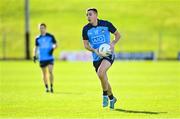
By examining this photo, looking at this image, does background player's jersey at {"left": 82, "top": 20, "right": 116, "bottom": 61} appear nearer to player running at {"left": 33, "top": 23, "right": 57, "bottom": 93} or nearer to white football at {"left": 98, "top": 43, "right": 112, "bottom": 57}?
white football at {"left": 98, "top": 43, "right": 112, "bottom": 57}

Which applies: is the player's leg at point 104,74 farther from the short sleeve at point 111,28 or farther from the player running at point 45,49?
the player running at point 45,49

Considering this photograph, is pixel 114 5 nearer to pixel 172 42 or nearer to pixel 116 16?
pixel 116 16

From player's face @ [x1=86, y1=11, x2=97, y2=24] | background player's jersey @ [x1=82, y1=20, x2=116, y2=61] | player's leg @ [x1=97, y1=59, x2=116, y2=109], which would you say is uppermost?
player's face @ [x1=86, y1=11, x2=97, y2=24]

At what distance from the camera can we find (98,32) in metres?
15.7

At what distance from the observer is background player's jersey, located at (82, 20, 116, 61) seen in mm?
15719

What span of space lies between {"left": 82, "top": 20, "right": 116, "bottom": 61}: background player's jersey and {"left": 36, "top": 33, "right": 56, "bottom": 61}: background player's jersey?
7.05m

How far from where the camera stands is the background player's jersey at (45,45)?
22781 mm

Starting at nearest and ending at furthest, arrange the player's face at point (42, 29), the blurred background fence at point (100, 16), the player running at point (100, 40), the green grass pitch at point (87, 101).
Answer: the green grass pitch at point (87, 101), the player running at point (100, 40), the player's face at point (42, 29), the blurred background fence at point (100, 16)

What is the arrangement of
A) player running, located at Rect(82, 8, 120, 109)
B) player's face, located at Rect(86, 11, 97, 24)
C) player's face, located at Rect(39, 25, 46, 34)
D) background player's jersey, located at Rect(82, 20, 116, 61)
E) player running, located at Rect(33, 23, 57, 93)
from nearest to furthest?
player's face, located at Rect(86, 11, 97, 24) < player running, located at Rect(82, 8, 120, 109) < background player's jersey, located at Rect(82, 20, 116, 61) < player's face, located at Rect(39, 25, 46, 34) < player running, located at Rect(33, 23, 57, 93)

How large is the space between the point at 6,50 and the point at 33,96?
4237cm

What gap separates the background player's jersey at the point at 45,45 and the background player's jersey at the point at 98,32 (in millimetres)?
7051

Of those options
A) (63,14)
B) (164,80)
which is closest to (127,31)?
(63,14)

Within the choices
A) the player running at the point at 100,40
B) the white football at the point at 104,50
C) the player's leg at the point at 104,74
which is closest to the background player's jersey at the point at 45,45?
the player running at the point at 100,40

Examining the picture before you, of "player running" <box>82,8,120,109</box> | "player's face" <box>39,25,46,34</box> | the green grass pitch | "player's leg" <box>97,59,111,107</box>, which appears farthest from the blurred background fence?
"player's leg" <box>97,59,111,107</box>
